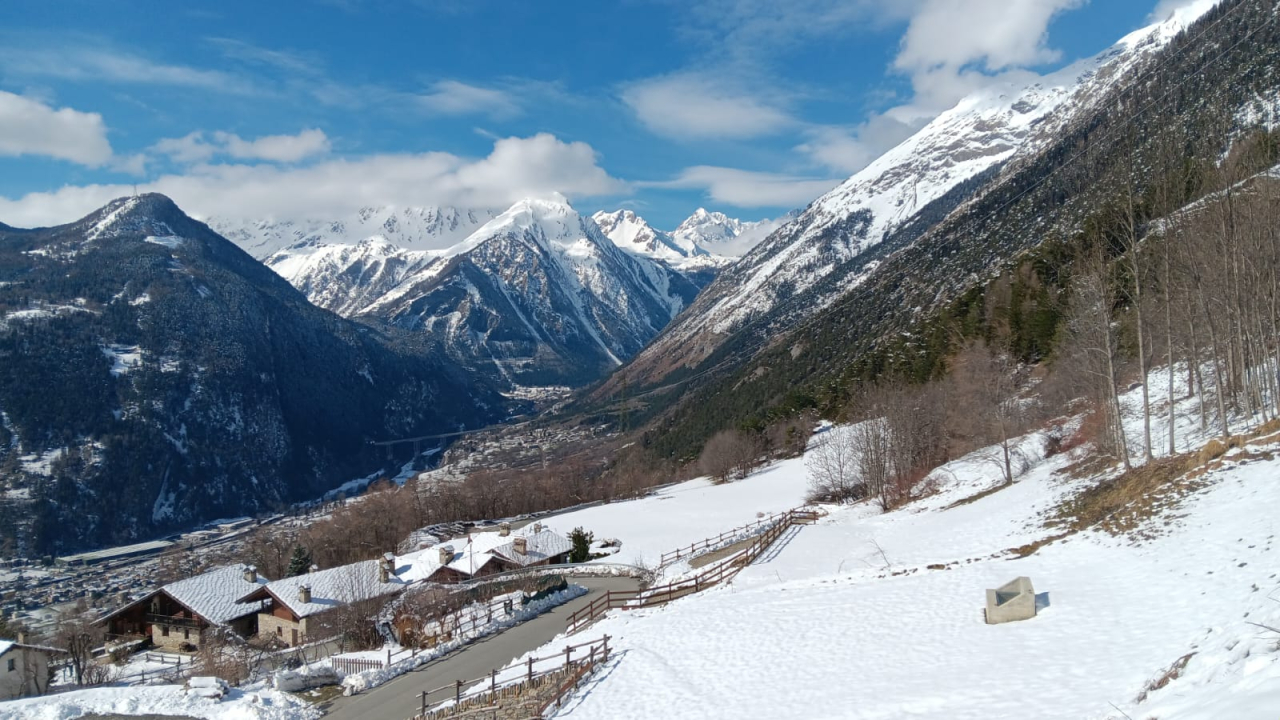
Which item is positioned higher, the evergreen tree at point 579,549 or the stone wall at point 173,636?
the evergreen tree at point 579,549

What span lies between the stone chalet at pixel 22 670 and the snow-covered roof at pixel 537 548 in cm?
2741

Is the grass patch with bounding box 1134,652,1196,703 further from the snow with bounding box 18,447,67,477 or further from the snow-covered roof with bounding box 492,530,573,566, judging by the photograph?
the snow with bounding box 18,447,67,477

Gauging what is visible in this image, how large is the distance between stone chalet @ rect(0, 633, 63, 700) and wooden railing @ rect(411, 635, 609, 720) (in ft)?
95.8

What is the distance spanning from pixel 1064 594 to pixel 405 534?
82465 mm

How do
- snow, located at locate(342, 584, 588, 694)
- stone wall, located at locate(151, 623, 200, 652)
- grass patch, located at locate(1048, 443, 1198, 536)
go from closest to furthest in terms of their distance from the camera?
grass patch, located at locate(1048, 443, 1198, 536) < snow, located at locate(342, 584, 588, 694) < stone wall, located at locate(151, 623, 200, 652)

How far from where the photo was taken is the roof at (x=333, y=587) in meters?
51.2

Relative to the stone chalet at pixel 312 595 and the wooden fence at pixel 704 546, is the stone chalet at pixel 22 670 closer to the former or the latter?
the stone chalet at pixel 312 595

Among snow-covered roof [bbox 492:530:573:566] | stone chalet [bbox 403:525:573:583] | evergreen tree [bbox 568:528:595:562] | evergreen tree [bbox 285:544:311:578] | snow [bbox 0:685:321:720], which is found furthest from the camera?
evergreen tree [bbox 285:544:311:578]

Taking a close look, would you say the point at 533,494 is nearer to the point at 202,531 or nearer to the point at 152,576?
the point at 152,576

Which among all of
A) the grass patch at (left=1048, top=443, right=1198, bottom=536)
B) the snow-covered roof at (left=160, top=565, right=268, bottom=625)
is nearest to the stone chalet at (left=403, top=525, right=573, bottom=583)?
the snow-covered roof at (left=160, top=565, right=268, bottom=625)

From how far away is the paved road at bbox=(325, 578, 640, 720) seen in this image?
87.5 feet

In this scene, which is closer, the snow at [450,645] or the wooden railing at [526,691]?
the wooden railing at [526,691]

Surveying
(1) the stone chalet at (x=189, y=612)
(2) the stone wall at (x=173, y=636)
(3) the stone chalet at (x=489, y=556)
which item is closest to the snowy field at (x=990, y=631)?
(3) the stone chalet at (x=489, y=556)

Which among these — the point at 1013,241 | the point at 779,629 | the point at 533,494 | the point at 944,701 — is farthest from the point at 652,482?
the point at 944,701
